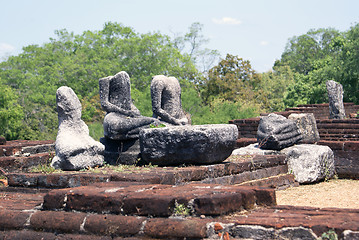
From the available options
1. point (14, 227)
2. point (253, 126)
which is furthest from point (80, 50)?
point (14, 227)

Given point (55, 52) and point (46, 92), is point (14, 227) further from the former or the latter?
point (55, 52)

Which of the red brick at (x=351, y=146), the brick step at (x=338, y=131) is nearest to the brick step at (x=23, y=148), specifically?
the red brick at (x=351, y=146)

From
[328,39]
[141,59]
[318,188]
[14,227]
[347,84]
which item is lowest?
[318,188]

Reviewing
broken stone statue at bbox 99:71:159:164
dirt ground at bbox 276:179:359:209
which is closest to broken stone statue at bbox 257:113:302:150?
dirt ground at bbox 276:179:359:209

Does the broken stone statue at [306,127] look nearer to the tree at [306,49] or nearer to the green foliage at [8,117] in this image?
the green foliage at [8,117]

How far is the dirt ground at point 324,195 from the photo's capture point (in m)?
6.91

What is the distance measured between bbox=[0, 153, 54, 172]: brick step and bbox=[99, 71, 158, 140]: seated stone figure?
1162 millimetres

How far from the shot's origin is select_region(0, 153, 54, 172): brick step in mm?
7711

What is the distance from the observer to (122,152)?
748 cm

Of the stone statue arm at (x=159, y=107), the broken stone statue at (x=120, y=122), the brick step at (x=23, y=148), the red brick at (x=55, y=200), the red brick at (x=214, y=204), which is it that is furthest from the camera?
→ the brick step at (x=23, y=148)

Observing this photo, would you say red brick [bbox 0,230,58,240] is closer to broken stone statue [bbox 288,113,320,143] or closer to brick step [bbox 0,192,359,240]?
brick step [bbox 0,192,359,240]

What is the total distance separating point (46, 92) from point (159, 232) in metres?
29.8

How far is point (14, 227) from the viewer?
415 cm

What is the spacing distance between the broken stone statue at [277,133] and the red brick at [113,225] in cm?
552
